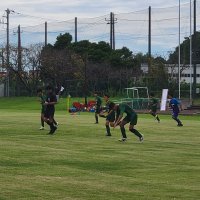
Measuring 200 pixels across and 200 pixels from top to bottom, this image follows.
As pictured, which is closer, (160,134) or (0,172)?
(0,172)

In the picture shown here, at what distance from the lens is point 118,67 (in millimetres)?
82562

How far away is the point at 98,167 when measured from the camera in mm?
14789

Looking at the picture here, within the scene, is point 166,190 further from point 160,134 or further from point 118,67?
point 118,67

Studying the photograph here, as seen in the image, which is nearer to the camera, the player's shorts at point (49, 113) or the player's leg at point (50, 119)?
the player's leg at point (50, 119)

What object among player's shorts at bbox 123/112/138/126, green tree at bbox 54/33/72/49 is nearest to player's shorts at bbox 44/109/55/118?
player's shorts at bbox 123/112/138/126

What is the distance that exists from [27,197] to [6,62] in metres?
74.0

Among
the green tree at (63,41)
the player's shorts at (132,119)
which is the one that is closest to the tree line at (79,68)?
the green tree at (63,41)

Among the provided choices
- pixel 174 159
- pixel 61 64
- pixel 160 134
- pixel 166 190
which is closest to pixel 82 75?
pixel 61 64

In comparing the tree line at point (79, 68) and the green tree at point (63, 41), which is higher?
the green tree at point (63, 41)

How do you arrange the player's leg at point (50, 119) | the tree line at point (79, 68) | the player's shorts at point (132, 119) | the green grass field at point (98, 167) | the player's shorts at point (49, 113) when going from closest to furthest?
the green grass field at point (98, 167) → the player's shorts at point (132, 119) → the player's leg at point (50, 119) → the player's shorts at point (49, 113) → the tree line at point (79, 68)

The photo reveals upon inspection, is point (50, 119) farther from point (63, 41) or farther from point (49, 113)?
point (63, 41)

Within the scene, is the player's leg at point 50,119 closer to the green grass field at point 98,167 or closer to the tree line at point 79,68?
the green grass field at point 98,167

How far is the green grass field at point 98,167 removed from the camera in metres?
11.3

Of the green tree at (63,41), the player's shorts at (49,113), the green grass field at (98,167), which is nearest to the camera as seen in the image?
the green grass field at (98,167)
